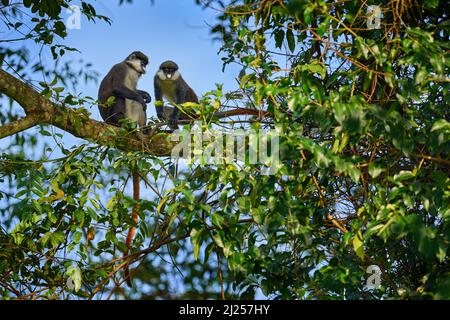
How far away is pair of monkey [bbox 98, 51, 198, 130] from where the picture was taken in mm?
5910

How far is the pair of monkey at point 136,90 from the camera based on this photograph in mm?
5910

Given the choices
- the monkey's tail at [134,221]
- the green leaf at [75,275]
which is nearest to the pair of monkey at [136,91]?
the monkey's tail at [134,221]

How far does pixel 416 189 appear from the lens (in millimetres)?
2434

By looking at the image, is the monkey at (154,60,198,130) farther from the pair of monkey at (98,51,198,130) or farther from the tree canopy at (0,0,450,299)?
the tree canopy at (0,0,450,299)

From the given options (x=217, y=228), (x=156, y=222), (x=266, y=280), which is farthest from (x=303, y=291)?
(x=156, y=222)

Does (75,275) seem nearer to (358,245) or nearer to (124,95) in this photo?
(358,245)

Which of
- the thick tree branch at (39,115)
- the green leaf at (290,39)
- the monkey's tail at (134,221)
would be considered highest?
the green leaf at (290,39)

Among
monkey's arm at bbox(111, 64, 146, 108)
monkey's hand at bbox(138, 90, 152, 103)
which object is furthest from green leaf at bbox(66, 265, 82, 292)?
monkey's hand at bbox(138, 90, 152, 103)

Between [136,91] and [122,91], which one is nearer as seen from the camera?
[122,91]

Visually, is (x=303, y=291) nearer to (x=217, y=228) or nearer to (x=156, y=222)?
(x=217, y=228)

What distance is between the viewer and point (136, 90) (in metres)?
6.16

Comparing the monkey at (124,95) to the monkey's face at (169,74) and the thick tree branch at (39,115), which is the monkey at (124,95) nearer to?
the monkey's face at (169,74)

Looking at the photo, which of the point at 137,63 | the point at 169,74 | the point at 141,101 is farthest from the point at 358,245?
the point at 137,63
